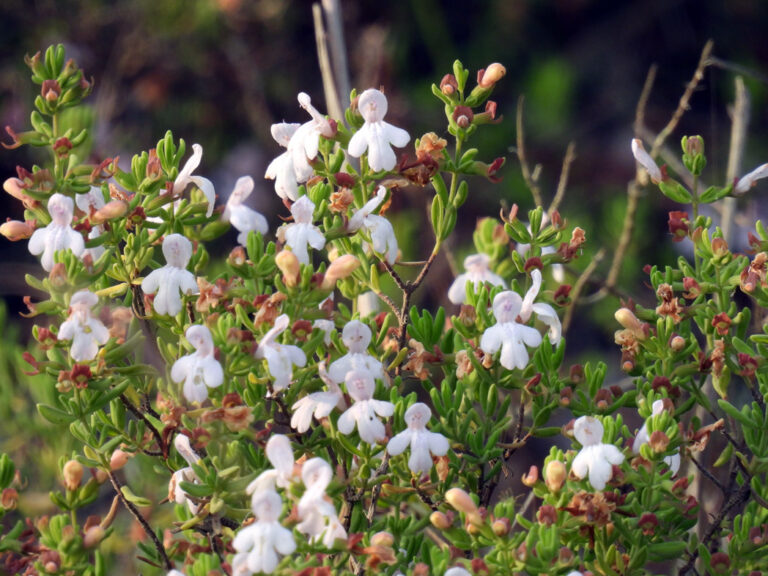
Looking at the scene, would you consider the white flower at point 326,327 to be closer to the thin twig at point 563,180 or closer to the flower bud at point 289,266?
the flower bud at point 289,266

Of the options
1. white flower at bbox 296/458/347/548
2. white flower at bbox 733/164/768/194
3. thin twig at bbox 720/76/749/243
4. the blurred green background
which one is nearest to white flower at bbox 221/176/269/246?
white flower at bbox 296/458/347/548

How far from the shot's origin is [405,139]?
1.19m

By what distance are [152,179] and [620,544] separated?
2.44ft

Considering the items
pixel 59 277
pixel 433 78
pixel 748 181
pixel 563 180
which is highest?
pixel 59 277

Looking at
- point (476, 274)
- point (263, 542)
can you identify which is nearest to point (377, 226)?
point (476, 274)

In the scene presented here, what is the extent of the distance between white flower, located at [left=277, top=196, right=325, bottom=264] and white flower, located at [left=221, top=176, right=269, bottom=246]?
10cm

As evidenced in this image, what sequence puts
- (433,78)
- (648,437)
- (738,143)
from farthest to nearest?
(433,78) < (738,143) < (648,437)

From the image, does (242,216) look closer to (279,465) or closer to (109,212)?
(109,212)

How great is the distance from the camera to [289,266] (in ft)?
Answer: 3.52

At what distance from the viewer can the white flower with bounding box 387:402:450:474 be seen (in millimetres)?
1127

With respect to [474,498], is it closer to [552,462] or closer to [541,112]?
[552,462]

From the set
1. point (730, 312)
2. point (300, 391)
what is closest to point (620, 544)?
point (730, 312)

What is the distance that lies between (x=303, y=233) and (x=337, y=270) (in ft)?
0.24

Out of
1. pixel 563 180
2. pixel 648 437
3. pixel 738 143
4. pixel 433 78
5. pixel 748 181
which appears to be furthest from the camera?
pixel 433 78
